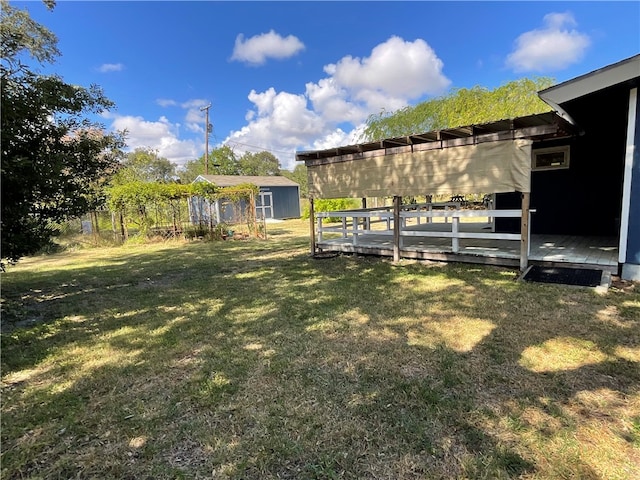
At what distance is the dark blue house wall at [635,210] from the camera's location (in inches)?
178

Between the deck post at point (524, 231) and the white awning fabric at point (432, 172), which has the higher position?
the white awning fabric at point (432, 172)

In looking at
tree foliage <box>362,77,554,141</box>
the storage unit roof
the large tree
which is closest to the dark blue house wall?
the large tree

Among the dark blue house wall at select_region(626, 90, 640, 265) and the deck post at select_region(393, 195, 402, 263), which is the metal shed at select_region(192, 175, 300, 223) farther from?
the dark blue house wall at select_region(626, 90, 640, 265)

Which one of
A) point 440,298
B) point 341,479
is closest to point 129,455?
point 341,479

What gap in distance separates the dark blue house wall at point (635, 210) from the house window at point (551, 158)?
3.34 metres

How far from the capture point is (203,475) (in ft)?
5.70

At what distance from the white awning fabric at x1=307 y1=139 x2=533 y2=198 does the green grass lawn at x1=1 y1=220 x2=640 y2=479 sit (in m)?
1.77

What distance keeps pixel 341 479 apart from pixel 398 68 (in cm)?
2138

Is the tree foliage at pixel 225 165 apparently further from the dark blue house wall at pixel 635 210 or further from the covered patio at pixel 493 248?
the dark blue house wall at pixel 635 210

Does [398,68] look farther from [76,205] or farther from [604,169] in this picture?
[76,205]

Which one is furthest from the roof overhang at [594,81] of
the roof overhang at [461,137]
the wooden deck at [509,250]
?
the wooden deck at [509,250]

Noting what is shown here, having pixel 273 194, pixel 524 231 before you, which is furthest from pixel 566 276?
→ pixel 273 194

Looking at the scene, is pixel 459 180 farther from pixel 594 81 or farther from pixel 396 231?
pixel 594 81

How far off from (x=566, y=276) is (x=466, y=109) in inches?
658
